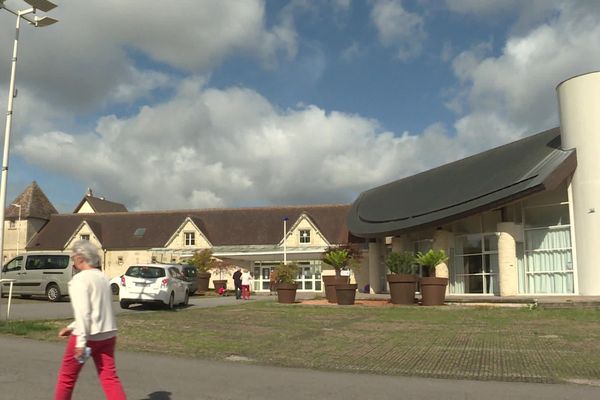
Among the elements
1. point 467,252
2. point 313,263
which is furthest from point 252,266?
point 467,252

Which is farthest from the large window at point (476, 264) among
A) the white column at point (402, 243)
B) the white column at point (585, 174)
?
the white column at point (585, 174)

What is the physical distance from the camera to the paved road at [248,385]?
6320 millimetres

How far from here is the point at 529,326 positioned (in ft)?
44.5

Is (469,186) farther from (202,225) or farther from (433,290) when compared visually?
(202,225)

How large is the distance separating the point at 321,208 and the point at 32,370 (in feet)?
142

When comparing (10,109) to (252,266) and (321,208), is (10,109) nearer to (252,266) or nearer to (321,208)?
(252,266)

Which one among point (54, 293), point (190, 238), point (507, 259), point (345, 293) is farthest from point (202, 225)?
point (507, 259)

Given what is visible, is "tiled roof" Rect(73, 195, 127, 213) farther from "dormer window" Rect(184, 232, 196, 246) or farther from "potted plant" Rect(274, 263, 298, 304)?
"potted plant" Rect(274, 263, 298, 304)

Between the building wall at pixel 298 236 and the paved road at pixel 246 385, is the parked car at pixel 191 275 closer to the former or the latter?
the building wall at pixel 298 236

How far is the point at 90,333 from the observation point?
15.7 ft

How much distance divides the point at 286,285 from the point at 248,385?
50.7 feet

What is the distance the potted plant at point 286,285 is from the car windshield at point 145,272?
4.79m

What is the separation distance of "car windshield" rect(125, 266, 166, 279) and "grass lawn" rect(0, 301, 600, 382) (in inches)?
134

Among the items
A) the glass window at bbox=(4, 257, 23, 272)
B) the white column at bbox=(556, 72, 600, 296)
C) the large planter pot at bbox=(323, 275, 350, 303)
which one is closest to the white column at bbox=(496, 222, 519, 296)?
the white column at bbox=(556, 72, 600, 296)
